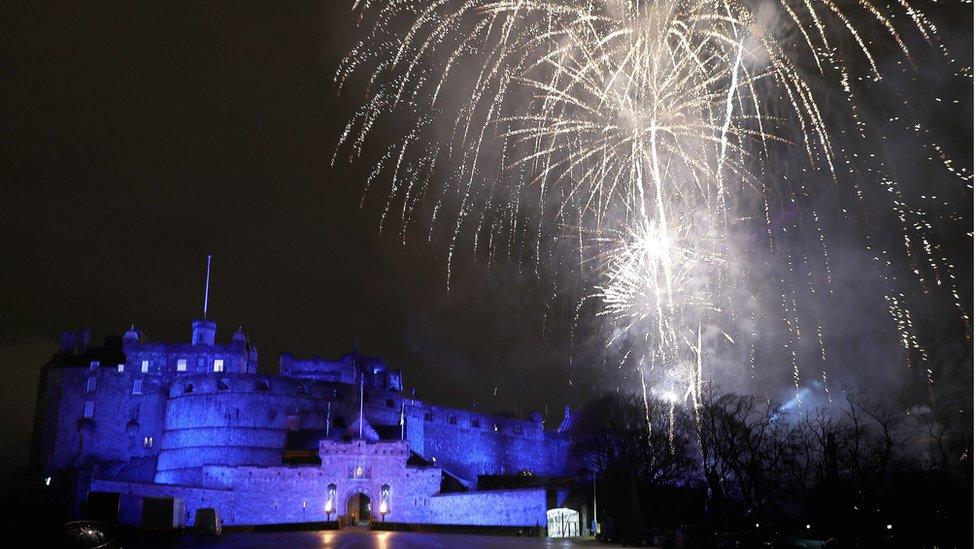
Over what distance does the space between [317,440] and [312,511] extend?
732 cm

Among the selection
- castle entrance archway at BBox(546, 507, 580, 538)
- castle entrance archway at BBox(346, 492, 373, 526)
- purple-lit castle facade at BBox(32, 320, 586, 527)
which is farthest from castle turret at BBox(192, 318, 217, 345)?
castle entrance archway at BBox(546, 507, 580, 538)

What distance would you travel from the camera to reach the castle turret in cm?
6131

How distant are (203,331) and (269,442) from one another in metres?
12.0

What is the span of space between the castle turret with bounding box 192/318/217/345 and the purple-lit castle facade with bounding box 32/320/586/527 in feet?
0.24

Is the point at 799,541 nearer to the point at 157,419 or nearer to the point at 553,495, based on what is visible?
the point at 553,495

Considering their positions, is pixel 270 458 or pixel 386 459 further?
pixel 270 458

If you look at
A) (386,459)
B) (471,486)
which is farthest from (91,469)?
(471,486)

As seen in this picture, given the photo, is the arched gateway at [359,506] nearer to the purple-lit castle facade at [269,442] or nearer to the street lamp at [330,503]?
the purple-lit castle facade at [269,442]

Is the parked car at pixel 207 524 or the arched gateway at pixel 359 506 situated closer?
the parked car at pixel 207 524

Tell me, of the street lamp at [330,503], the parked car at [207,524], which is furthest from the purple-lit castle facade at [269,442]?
the parked car at [207,524]

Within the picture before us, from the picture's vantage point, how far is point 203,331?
61.5 m

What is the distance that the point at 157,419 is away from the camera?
55.9 m

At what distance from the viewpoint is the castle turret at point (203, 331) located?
6131 cm

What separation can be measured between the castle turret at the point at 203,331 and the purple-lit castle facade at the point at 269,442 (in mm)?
74
